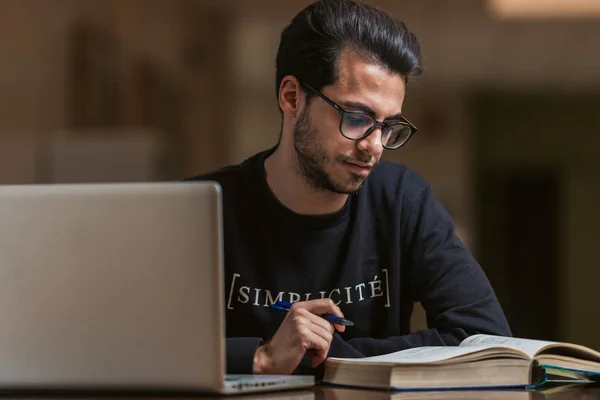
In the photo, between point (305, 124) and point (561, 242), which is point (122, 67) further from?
point (561, 242)

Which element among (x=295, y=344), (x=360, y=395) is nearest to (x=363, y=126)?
(x=295, y=344)

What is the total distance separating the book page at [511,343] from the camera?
5.26 feet

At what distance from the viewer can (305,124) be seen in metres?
2.06

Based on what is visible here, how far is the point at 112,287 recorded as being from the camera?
1365mm

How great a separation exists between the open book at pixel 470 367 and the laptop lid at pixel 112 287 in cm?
31

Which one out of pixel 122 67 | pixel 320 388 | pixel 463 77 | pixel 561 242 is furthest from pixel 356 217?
pixel 561 242

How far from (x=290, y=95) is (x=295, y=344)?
61cm

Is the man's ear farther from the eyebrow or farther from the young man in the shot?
the eyebrow

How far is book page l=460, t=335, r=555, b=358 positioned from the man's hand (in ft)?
0.86

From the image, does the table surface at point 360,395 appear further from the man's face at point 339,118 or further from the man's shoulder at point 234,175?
the man's shoulder at point 234,175

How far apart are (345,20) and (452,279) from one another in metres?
0.56

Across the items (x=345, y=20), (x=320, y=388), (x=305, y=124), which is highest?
(x=345, y=20)

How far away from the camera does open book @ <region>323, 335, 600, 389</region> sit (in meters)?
1.54

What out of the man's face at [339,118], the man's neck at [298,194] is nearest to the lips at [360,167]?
the man's face at [339,118]
